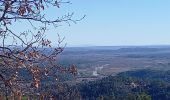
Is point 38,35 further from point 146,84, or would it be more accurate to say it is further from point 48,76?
point 146,84

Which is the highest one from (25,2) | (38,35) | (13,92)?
(25,2)

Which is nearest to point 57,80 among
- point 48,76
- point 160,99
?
point 48,76

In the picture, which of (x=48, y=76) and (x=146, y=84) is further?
(x=146, y=84)

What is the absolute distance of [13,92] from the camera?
21.8ft

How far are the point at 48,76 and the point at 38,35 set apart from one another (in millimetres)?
653

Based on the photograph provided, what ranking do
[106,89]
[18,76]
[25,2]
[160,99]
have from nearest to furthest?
[25,2] < [18,76] < [160,99] < [106,89]

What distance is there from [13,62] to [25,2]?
95 centimetres

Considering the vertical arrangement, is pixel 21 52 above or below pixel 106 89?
above

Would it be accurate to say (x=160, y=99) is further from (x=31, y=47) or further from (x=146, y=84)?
(x=31, y=47)

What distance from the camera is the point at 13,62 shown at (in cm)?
677

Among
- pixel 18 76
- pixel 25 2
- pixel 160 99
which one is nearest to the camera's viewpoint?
pixel 25 2

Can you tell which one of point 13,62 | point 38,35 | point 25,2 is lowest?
point 13,62

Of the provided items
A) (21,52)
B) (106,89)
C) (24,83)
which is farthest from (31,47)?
(106,89)

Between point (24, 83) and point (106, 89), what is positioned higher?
point (24, 83)
